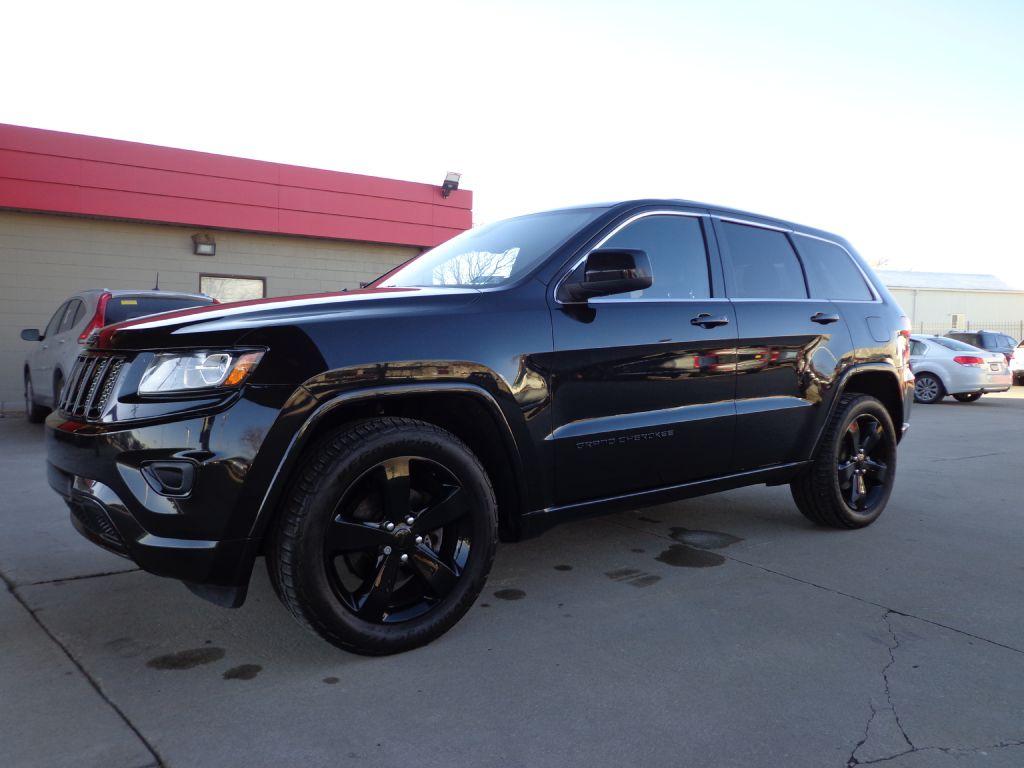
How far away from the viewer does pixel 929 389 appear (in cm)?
1587

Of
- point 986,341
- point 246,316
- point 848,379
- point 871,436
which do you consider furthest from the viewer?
point 986,341

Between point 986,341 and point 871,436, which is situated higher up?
point 986,341

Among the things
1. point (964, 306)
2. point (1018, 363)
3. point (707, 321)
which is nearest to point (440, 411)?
point (707, 321)

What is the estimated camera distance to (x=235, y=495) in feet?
8.65

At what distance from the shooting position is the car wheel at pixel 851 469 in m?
4.67

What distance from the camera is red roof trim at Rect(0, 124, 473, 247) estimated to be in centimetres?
1237

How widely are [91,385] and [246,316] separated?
26.7 inches

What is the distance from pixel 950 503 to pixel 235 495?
205 inches

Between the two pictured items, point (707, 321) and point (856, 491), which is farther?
point (856, 491)

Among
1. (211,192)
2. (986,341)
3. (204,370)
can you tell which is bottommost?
(986,341)

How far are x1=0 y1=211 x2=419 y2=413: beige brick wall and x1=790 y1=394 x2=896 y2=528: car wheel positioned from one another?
11897 mm

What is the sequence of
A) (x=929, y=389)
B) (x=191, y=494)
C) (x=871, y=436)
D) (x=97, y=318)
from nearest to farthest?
(x=191, y=494), (x=871, y=436), (x=97, y=318), (x=929, y=389)

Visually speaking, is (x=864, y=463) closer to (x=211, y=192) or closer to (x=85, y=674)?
(x=85, y=674)

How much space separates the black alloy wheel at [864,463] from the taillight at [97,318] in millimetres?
6854
